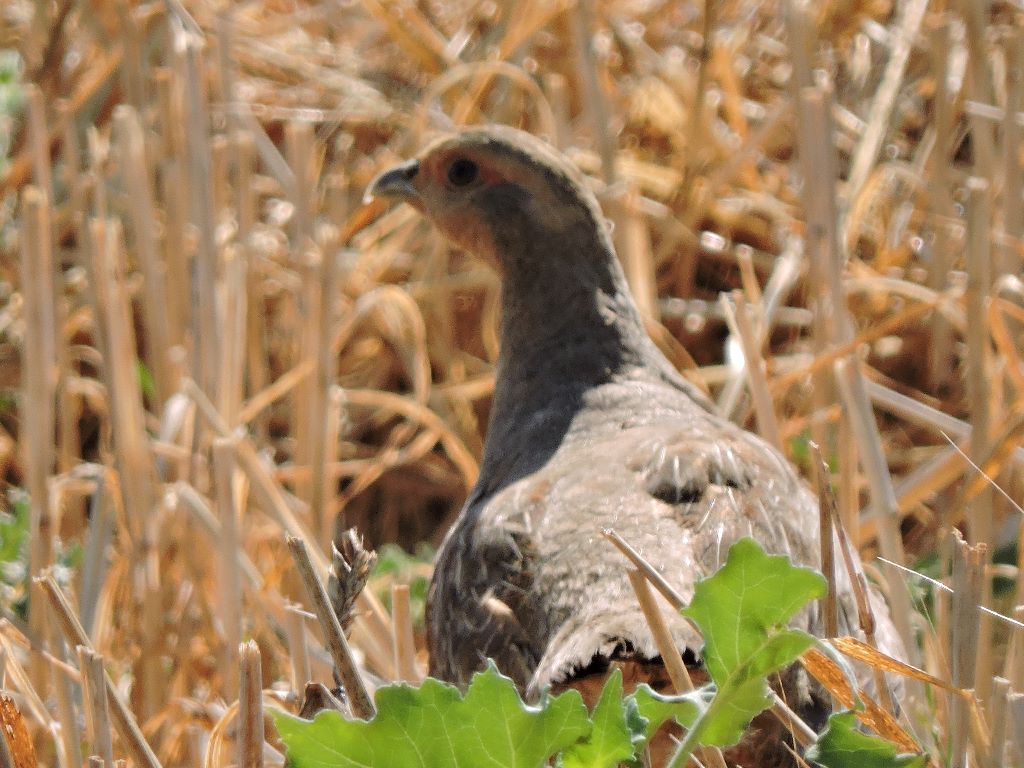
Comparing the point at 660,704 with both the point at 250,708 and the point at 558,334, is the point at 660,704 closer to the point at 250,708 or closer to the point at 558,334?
the point at 250,708

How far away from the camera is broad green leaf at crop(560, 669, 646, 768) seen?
1.40 metres

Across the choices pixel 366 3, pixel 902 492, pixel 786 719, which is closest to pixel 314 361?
pixel 902 492

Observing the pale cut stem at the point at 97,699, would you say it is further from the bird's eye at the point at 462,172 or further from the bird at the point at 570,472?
the bird's eye at the point at 462,172

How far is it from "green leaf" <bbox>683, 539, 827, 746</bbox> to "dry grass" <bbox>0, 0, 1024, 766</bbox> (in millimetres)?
286

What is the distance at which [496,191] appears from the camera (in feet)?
10.2

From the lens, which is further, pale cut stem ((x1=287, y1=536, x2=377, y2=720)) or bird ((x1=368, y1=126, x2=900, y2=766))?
bird ((x1=368, y1=126, x2=900, y2=766))

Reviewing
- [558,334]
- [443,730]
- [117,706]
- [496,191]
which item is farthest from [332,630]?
[496,191]

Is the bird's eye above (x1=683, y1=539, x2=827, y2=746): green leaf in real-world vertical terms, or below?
above

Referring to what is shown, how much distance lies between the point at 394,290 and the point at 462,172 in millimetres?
898

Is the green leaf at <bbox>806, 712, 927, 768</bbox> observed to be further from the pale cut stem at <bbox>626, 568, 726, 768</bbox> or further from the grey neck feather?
the grey neck feather

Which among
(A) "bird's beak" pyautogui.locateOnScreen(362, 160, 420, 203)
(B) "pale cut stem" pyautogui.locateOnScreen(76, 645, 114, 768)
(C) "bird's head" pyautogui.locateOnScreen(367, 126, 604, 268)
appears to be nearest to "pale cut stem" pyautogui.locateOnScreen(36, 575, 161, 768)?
(B) "pale cut stem" pyautogui.locateOnScreen(76, 645, 114, 768)

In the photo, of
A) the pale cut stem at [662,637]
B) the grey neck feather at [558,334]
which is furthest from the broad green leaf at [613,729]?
the grey neck feather at [558,334]

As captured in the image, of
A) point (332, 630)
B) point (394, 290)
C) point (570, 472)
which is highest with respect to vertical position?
point (332, 630)

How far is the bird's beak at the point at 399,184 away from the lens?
10.7 feet
